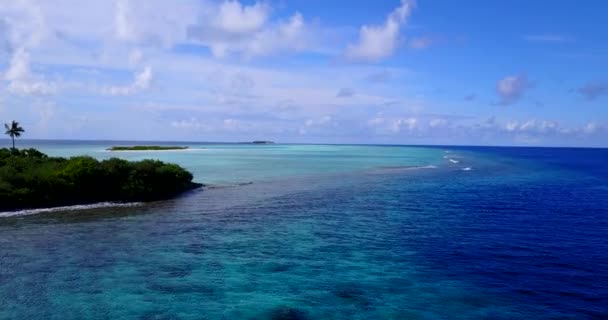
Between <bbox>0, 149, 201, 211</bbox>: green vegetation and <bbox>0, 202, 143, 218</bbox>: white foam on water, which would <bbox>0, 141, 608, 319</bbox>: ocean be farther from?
<bbox>0, 149, 201, 211</bbox>: green vegetation

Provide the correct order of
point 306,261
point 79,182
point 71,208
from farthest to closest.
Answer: point 79,182 → point 71,208 → point 306,261

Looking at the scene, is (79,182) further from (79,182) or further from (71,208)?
(71,208)

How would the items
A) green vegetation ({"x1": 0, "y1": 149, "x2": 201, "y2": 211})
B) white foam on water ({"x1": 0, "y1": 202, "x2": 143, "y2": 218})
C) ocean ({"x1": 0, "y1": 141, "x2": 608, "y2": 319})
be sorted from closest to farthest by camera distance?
1. ocean ({"x1": 0, "y1": 141, "x2": 608, "y2": 319})
2. white foam on water ({"x1": 0, "y1": 202, "x2": 143, "y2": 218})
3. green vegetation ({"x1": 0, "y1": 149, "x2": 201, "y2": 211})

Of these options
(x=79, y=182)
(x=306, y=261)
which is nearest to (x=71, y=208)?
(x=79, y=182)

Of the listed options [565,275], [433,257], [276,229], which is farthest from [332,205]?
[565,275]

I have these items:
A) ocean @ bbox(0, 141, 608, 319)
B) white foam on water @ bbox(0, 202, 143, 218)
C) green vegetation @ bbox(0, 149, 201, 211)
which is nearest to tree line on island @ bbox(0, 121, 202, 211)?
green vegetation @ bbox(0, 149, 201, 211)

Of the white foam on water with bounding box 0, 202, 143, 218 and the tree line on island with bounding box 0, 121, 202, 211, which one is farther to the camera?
the tree line on island with bounding box 0, 121, 202, 211

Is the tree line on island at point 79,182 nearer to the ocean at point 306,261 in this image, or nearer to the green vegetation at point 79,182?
the green vegetation at point 79,182

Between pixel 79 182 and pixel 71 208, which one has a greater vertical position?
pixel 79 182
